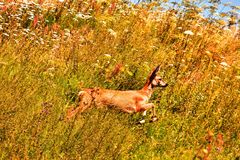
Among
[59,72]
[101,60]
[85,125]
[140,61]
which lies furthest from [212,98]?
[85,125]

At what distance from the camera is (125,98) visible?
6.69m

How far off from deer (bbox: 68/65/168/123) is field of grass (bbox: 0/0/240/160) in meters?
0.14

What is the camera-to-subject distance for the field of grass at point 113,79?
478cm

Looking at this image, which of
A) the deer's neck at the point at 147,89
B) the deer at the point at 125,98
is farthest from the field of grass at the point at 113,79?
the deer's neck at the point at 147,89

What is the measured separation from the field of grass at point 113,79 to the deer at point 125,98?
142mm

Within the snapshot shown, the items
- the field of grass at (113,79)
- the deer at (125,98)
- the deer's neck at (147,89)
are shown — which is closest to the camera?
the field of grass at (113,79)

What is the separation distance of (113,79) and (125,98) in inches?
28.1

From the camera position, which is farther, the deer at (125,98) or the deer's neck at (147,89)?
the deer's neck at (147,89)

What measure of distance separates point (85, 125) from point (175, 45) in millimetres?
5137

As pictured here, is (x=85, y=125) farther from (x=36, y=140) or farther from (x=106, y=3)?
(x=106, y=3)

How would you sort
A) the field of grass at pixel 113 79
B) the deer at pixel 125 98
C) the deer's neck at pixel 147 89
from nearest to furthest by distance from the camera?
the field of grass at pixel 113 79 < the deer at pixel 125 98 < the deer's neck at pixel 147 89

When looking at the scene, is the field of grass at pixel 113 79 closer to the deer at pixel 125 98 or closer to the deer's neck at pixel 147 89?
the deer at pixel 125 98

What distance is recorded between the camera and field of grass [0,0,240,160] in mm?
4781

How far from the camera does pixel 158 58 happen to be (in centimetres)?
895
